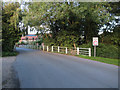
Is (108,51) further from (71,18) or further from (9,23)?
(9,23)

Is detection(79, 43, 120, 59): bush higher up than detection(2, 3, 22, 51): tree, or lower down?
lower down

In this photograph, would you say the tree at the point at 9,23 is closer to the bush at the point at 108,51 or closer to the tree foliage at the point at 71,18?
the tree foliage at the point at 71,18

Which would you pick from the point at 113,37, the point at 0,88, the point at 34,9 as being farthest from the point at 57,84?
the point at 113,37

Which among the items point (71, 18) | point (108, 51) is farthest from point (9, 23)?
point (108, 51)

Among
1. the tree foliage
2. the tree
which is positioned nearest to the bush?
the tree foliage

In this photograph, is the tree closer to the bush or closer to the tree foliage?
the tree foliage

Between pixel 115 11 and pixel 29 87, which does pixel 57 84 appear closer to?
pixel 29 87

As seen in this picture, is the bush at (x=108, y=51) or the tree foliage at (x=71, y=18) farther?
the tree foliage at (x=71, y=18)

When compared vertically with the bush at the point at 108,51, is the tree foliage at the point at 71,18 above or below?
above

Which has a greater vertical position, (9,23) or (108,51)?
(9,23)

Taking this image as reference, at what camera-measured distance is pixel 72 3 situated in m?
16.1

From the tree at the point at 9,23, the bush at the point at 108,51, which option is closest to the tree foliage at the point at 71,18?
the tree at the point at 9,23

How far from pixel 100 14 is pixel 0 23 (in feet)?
42.7

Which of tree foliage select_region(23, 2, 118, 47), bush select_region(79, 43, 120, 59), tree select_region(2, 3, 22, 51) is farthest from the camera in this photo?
tree select_region(2, 3, 22, 51)
